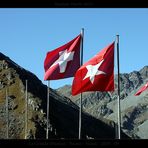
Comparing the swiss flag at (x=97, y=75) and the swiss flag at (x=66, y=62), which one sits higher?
the swiss flag at (x=66, y=62)

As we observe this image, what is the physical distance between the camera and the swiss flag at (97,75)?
34844mm

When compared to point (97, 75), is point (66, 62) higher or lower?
higher

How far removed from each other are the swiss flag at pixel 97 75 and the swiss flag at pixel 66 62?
2965 mm

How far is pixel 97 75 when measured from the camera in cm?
3506

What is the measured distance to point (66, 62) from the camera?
3903 centimetres

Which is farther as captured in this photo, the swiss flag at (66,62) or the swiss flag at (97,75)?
the swiss flag at (66,62)

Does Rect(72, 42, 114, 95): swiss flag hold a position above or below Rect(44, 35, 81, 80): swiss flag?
below

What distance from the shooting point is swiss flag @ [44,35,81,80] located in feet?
127

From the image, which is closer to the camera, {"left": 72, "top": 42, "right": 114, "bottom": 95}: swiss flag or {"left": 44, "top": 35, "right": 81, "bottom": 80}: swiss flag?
{"left": 72, "top": 42, "right": 114, "bottom": 95}: swiss flag

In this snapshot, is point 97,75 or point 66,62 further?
point 66,62

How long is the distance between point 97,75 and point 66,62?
453 centimetres

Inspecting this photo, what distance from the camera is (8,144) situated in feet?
55.2

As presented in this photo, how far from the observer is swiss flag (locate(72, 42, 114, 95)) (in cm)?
3484

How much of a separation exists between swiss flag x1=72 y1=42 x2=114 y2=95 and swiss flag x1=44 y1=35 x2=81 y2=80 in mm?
2965
